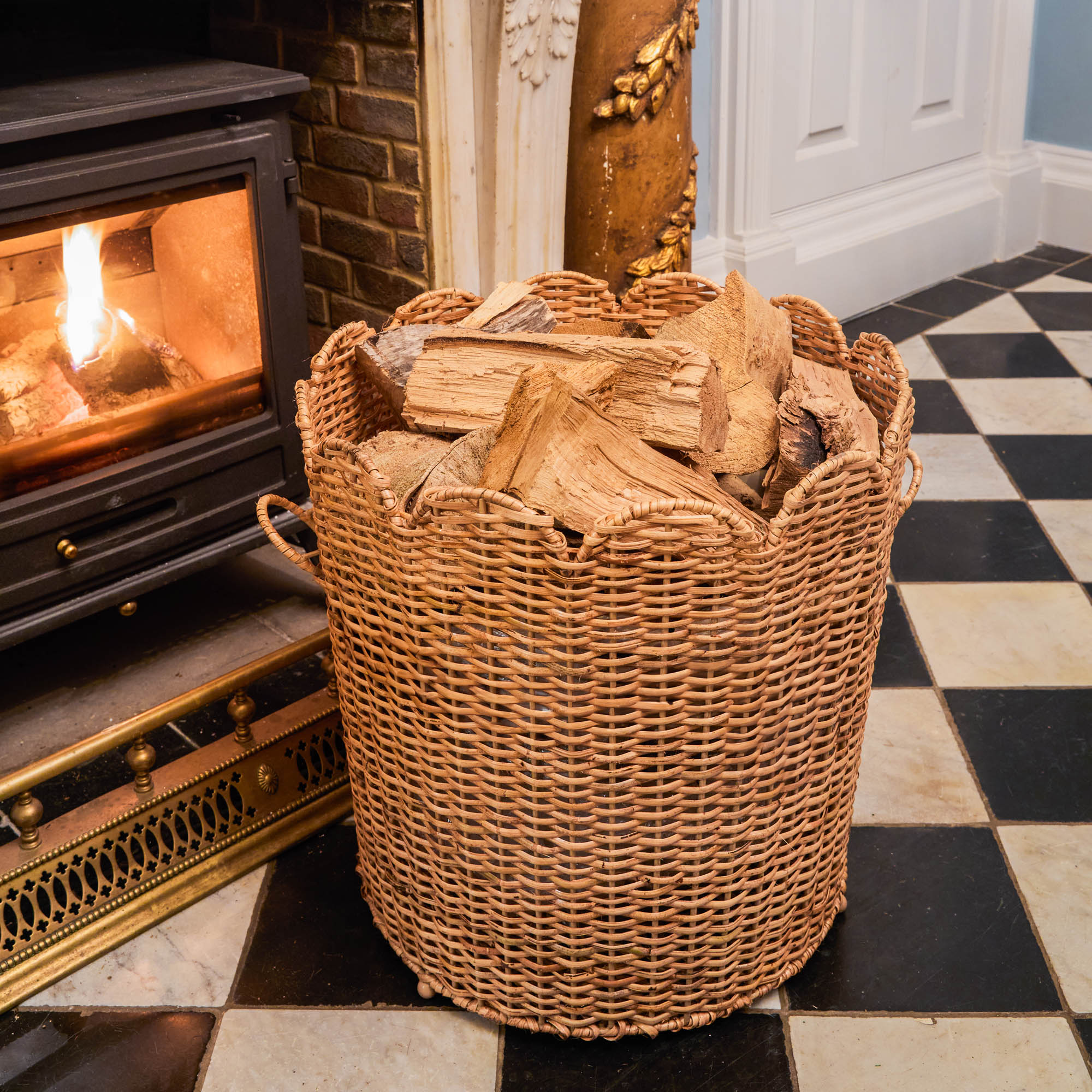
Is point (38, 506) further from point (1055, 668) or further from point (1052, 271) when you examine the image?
point (1052, 271)

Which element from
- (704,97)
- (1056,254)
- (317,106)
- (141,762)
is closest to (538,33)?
(317,106)

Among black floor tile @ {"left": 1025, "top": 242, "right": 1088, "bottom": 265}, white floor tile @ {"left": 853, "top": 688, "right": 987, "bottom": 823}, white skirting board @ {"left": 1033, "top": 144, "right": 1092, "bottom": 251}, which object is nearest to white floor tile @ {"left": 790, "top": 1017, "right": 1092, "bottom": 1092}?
white floor tile @ {"left": 853, "top": 688, "right": 987, "bottom": 823}

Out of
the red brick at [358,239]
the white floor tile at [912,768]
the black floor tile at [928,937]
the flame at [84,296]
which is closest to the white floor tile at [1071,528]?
the white floor tile at [912,768]

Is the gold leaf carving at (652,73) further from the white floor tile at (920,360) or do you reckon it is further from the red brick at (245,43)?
the white floor tile at (920,360)

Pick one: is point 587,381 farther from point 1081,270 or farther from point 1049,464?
point 1081,270

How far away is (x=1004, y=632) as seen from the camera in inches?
69.7

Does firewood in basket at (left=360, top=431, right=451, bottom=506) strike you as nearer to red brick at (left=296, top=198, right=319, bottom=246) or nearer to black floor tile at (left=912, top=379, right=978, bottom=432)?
red brick at (left=296, top=198, right=319, bottom=246)

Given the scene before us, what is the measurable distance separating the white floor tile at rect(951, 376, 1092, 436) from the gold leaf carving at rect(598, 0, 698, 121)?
1.01m

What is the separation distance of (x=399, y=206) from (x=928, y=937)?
1.15m

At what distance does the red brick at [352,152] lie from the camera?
1668mm

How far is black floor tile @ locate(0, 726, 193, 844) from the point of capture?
1453mm

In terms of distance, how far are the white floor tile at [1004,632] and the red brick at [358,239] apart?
3.11ft

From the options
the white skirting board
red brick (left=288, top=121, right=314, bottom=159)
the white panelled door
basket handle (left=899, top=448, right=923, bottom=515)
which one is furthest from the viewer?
the white skirting board

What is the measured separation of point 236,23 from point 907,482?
4.50 feet
